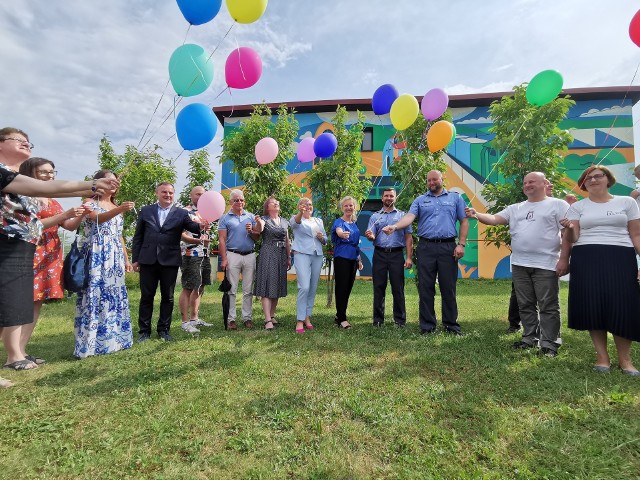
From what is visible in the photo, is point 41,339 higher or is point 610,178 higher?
point 610,178

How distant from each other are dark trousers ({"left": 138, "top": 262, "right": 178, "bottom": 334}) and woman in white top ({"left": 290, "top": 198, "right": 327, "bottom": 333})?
164cm

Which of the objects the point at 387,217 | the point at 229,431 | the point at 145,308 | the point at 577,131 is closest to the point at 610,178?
Result: the point at 387,217

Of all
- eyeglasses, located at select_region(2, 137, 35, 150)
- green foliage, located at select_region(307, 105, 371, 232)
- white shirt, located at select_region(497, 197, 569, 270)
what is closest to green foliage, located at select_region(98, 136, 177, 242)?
green foliage, located at select_region(307, 105, 371, 232)

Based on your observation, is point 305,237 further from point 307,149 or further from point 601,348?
point 601,348

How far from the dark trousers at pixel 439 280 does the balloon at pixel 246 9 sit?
3608 millimetres

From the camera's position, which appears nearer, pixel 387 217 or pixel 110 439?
pixel 110 439

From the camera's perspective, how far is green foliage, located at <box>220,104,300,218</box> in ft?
25.6

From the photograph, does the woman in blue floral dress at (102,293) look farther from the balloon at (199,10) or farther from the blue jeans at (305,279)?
the balloon at (199,10)

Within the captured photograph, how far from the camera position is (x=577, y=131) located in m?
15.1

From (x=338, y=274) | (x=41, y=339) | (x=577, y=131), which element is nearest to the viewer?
(x=41, y=339)

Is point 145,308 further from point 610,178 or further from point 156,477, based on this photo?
point 610,178

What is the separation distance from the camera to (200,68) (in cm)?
451

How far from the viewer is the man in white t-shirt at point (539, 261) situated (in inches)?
149

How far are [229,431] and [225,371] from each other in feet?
3.52
